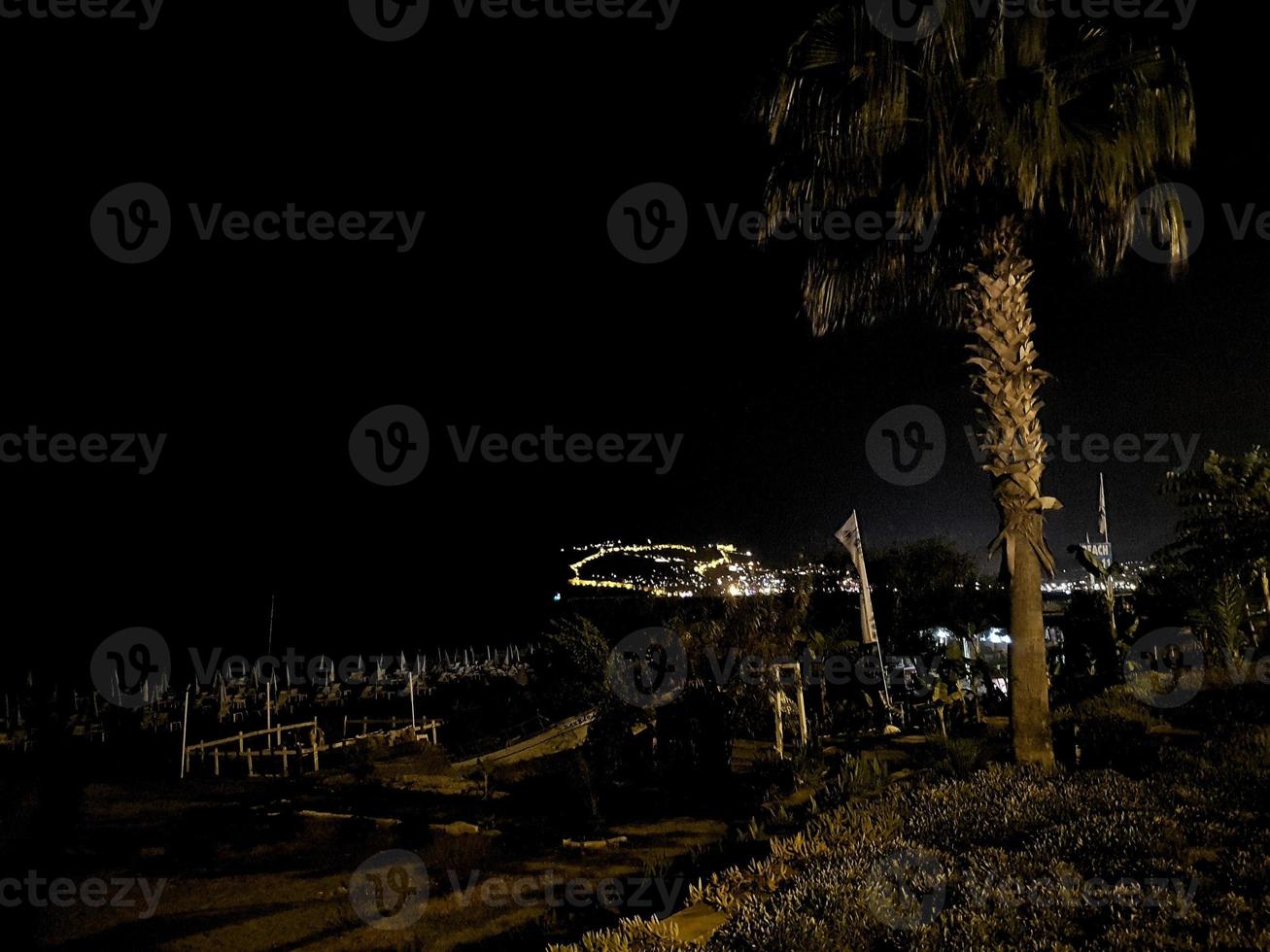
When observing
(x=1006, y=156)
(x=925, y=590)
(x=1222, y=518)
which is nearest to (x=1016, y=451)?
(x=1006, y=156)

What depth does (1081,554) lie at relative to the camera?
16281 mm

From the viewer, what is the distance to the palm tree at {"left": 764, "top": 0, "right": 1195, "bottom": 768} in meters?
8.07

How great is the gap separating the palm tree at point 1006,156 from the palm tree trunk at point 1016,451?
1 centimetres

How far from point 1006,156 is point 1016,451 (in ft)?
9.89

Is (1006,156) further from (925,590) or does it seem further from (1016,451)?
(925,590)

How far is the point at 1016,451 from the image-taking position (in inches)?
341

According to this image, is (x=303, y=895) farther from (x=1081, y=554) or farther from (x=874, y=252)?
(x=1081, y=554)

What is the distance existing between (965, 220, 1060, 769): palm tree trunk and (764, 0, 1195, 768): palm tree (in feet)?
0.05

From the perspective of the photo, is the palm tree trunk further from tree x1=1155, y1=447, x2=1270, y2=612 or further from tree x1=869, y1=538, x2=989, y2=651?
tree x1=869, y1=538, x2=989, y2=651

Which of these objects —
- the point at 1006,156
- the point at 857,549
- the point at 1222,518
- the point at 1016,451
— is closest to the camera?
the point at 1006,156

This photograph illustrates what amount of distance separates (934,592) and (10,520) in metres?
24.7

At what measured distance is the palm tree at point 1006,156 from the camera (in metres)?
8.07

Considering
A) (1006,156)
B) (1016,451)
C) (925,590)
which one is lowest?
(925,590)

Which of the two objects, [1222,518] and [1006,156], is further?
[1222,518]
